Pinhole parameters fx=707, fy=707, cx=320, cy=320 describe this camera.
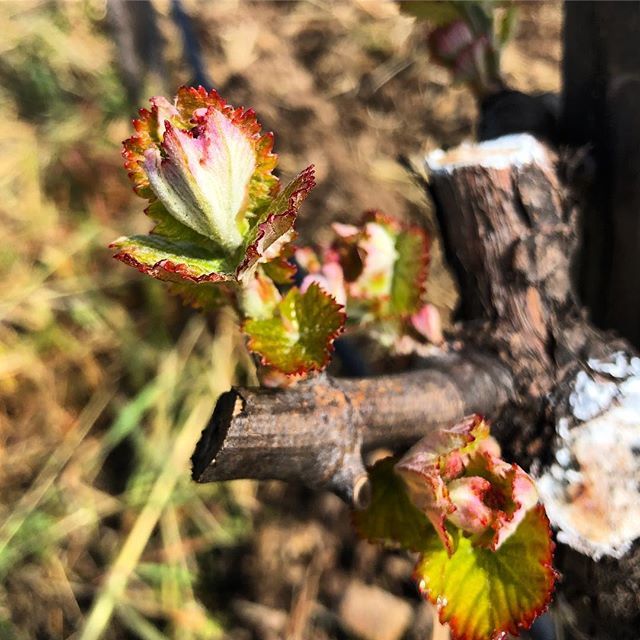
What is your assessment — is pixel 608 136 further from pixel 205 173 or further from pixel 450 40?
pixel 205 173

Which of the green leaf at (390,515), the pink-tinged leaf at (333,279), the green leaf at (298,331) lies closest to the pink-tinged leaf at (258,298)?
the green leaf at (298,331)

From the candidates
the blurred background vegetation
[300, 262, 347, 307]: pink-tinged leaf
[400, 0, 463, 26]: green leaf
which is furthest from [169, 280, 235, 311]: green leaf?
the blurred background vegetation

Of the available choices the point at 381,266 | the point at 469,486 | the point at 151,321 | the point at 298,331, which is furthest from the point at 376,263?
the point at 151,321

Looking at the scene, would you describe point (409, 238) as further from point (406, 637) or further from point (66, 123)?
point (66, 123)

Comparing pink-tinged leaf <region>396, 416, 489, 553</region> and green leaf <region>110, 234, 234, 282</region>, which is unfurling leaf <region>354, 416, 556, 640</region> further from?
green leaf <region>110, 234, 234, 282</region>

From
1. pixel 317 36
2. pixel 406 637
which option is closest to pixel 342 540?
pixel 406 637

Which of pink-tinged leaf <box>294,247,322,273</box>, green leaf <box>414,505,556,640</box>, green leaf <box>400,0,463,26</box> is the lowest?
green leaf <box>414,505,556,640</box>
